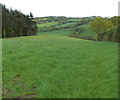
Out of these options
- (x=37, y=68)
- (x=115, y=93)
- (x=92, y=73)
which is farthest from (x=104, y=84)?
(x=37, y=68)

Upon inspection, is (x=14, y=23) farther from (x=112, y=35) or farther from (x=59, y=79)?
(x=59, y=79)

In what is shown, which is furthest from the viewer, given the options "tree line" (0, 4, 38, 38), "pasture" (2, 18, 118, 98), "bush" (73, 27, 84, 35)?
"bush" (73, 27, 84, 35)

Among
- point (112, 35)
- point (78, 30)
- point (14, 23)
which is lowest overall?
→ point (112, 35)

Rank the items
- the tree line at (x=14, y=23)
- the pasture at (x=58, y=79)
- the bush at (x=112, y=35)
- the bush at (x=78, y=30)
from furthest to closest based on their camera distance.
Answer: the bush at (x=78, y=30) → the tree line at (x=14, y=23) → the bush at (x=112, y=35) → the pasture at (x=58, y=79)

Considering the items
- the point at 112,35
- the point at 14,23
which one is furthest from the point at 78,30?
the point at 112,35

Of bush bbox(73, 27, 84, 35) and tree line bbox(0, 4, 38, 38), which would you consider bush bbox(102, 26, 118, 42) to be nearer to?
tree line bbox(0, 4, 38, 38)

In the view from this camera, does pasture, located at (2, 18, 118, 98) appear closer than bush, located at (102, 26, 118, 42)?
Yes

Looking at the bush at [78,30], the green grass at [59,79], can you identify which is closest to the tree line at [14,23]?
the bush at [78,30]

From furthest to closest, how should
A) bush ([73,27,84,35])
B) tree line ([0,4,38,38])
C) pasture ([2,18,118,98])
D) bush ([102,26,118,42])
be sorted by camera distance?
bush ([73,27,84,35]) < tree line ([0,4,38,38]) < bush ([102,26,118,42]) < pasture ([2,18,118,98])

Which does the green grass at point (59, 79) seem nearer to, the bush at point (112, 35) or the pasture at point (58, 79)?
the pasture at point (58, 79)

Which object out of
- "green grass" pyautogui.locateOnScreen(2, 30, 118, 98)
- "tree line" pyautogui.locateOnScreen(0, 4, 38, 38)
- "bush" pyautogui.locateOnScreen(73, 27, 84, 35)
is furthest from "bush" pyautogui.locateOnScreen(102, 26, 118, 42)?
"bush" pyautogui.locateOnScreen(73, 27, 84, 35)

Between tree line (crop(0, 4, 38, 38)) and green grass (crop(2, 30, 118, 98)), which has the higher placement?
tree line (crop(0, 4, 38, 38))

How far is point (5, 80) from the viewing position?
559cm

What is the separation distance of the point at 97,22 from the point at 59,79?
148ft
